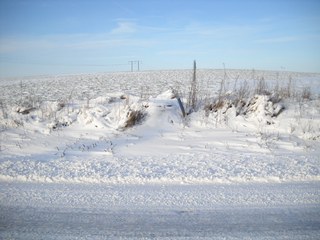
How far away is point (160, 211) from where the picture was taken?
4000mm

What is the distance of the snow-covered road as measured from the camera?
3.49 meters

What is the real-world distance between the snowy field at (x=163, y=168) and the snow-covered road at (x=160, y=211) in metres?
0.02

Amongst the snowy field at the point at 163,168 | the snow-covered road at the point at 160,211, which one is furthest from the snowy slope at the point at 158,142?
the snow-covered road at the point at 160,211

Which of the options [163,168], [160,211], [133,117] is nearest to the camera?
[160,211]

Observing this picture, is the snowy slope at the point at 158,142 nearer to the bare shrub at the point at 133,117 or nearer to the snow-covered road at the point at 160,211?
the bare shrub at the point at 133,117

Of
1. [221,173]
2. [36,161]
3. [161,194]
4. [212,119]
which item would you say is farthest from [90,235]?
[212,119]

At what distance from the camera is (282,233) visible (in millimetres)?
3475

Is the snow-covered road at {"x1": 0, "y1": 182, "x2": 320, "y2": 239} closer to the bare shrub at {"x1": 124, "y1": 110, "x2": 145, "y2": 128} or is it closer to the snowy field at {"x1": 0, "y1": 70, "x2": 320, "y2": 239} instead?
the snowy field at {"x1": 0, "y1": 70, "x2": 320, "y2": 239}

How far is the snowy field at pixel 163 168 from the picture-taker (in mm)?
3691

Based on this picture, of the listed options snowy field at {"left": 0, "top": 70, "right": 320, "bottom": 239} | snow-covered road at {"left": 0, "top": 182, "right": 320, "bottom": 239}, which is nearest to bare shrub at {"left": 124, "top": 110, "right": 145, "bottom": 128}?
snowy field at {"left": 0, "top": 70, "right": 320, "bottom": 239}

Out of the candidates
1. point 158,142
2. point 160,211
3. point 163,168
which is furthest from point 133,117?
point 160,211

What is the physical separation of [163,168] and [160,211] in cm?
170

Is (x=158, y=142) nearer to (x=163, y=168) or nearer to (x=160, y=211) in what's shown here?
(x=163, y=168)

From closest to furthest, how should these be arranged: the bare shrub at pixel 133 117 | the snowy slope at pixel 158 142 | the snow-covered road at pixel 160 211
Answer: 1. the snow-covered road at pixel 160 211
2. the snowy slope at pixel 158 142
3. the bare shrub at pixel 133 117
